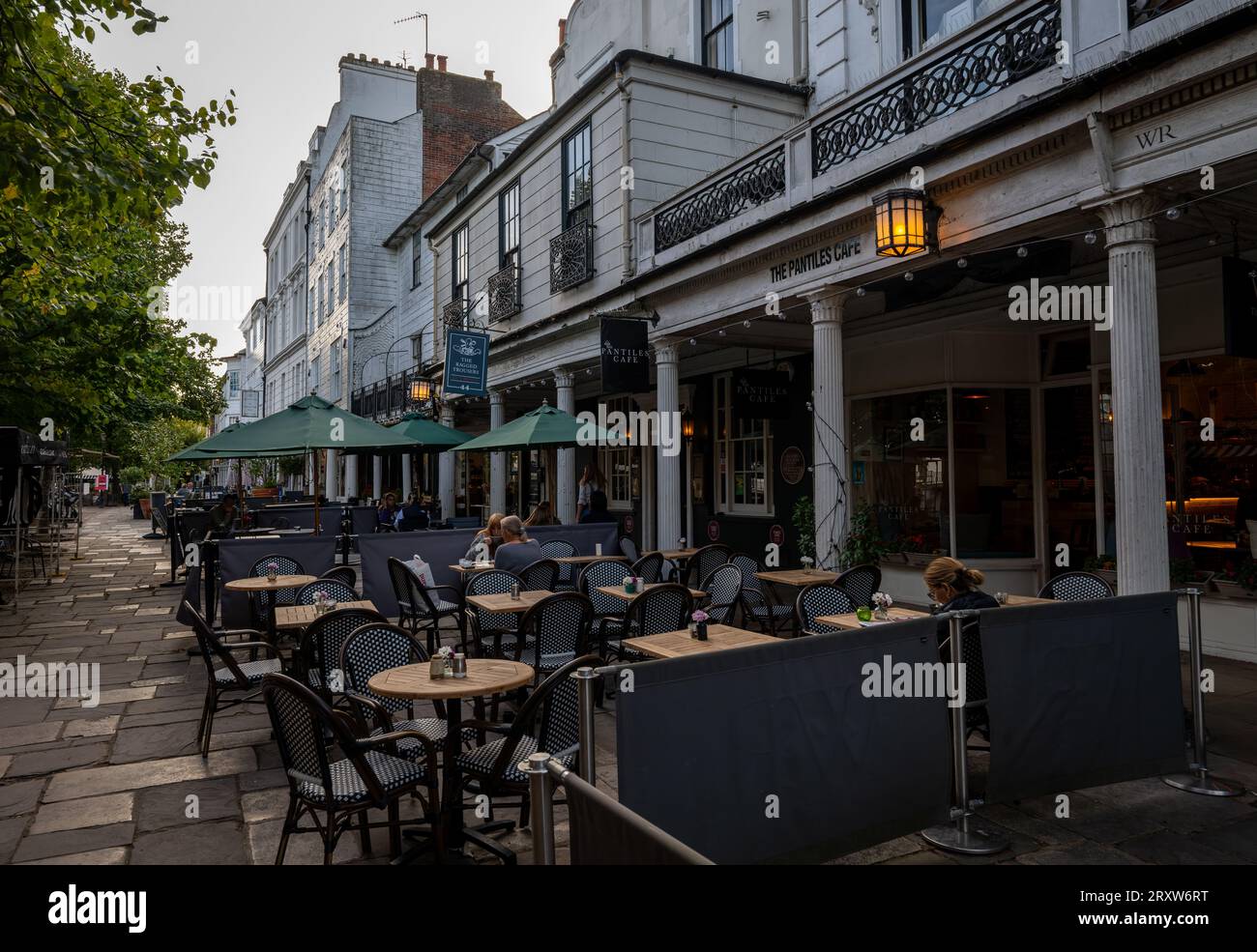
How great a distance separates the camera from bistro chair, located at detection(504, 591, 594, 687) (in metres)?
5.82

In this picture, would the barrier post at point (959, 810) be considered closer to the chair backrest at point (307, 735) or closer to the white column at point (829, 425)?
the chair backrest at point (307, 735)

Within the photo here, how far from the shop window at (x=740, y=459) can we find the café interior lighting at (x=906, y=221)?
631cm

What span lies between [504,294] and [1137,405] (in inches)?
526

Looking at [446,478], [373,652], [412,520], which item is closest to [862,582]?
[373,652]

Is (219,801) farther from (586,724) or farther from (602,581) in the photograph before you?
(602,581)

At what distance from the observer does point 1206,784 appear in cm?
455

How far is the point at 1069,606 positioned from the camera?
4227 millimetres

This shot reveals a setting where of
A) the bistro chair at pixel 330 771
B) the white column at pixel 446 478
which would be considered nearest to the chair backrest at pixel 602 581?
the bistro chair at pixel 330 771

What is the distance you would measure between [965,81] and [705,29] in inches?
327

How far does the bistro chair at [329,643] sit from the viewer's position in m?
5.09

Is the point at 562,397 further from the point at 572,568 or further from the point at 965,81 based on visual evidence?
the point at 965,81

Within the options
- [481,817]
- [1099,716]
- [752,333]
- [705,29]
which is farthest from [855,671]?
[705,29]

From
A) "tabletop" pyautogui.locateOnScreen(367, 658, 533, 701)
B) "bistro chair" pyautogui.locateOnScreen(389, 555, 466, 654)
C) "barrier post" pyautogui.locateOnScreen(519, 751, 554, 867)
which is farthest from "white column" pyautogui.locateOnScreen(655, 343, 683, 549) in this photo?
"barrier post" pyautogui.locateOnScreen(519, 751, 554, 867)

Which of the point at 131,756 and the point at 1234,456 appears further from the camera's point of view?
the point at 1234,456
